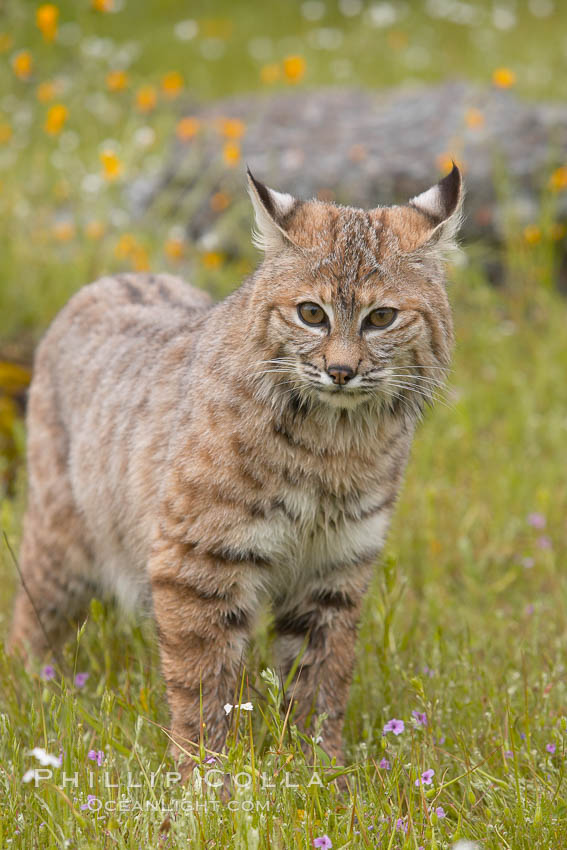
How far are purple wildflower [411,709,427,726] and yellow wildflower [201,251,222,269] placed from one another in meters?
4.49

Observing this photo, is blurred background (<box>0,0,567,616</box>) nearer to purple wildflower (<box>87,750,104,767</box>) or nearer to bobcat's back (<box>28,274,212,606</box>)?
bobcat's back (<box>28,274,212,606</box>)

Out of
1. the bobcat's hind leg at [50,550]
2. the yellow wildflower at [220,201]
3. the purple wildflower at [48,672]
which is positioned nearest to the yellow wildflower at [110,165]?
the yellow wildflower at [220,201]

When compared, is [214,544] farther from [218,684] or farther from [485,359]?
[485,359]

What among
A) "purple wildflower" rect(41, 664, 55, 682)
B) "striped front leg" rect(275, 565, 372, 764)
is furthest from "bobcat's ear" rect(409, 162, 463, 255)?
"purple wildflower" rect(41, 664, 55, 682)

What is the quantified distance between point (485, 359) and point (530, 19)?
542 inches

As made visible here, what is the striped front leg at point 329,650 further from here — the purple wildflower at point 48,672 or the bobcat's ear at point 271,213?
the bobcat's ear at point 271,213

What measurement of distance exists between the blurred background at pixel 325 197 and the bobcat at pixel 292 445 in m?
1.17

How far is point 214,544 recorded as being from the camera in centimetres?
327

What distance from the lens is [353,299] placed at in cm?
315

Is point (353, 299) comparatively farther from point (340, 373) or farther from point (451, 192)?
point (451, 192)

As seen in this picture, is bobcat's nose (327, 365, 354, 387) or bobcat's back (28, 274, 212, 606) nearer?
bobcat's nose (327, 365, 354, 387)

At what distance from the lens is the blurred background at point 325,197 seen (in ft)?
19.4

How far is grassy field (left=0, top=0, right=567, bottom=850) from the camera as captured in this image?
267cm

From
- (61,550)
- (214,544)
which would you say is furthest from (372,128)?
(214,544)
